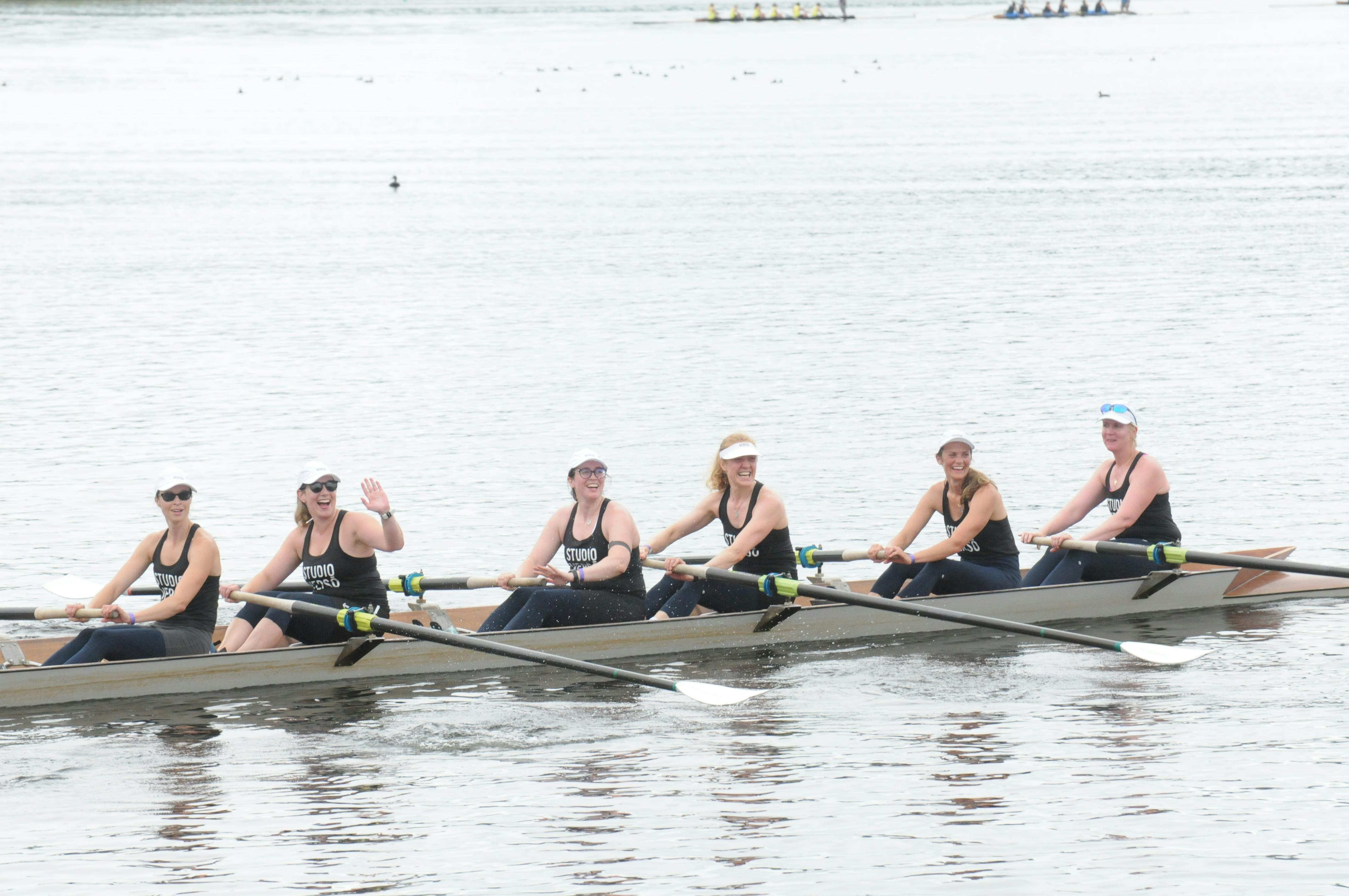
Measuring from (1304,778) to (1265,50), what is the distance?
14488cm

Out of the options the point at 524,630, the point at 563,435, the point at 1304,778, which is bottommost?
the point at 1304,778

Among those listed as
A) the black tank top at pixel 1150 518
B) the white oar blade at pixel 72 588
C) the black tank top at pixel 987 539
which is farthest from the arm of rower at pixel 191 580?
the black tank top at pixel 1150 518

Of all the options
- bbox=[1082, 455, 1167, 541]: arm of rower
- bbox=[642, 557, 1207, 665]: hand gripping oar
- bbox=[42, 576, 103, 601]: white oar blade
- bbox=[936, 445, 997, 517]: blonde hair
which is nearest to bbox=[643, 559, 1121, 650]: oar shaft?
bbox=[642, 557, 1207, 665]: hand gripping oar

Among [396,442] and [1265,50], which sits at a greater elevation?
[1265,50]

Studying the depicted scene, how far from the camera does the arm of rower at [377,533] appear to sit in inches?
527

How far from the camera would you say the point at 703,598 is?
50.5 feet

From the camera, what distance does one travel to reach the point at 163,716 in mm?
13227

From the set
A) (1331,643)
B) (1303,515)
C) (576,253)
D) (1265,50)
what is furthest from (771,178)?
(1265,50)

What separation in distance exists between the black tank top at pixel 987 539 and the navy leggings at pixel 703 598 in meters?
1.49

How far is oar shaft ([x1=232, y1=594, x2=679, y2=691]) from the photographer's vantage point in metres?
13.4

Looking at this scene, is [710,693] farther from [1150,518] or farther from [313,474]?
[1150,518]

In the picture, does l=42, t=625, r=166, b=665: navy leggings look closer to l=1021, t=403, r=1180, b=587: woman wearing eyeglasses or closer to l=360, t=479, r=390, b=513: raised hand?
l=360, t=479, r=390, b=513: raised hand

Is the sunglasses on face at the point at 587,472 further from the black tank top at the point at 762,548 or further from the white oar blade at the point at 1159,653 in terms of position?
the white oar blade at the point at 1159,653

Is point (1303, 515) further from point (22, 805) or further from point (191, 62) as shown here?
point (191, 62)
